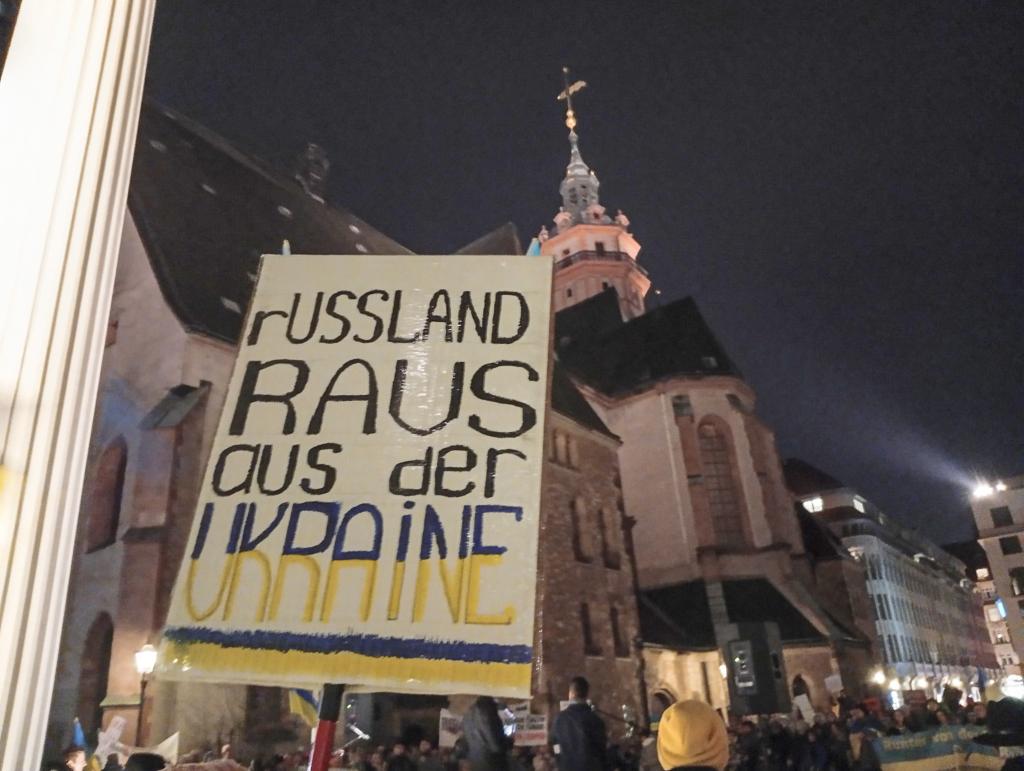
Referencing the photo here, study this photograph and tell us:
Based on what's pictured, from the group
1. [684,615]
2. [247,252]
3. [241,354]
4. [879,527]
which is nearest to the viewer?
[241,354]

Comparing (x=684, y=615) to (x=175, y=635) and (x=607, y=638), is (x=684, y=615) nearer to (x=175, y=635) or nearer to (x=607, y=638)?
(x=607, y=638)

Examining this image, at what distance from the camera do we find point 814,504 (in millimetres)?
57531

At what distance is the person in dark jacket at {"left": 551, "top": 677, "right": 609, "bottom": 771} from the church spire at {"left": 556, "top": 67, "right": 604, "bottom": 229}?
48870 mm

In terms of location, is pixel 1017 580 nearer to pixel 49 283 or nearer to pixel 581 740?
pixel 581 740

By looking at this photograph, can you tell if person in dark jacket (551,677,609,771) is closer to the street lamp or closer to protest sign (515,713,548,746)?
the street lamp

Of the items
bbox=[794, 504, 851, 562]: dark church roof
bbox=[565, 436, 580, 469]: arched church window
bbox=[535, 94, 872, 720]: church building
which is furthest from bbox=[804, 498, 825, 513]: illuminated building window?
bbox=[565, 436, 580, 469]: arched church window

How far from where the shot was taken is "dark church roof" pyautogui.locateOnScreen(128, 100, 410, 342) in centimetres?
1548

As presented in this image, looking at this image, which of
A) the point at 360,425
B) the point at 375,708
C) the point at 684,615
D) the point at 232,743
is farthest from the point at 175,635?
the point at 684,615

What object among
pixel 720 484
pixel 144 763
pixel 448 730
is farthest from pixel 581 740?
pixel 720 484

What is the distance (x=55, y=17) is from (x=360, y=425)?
5.79 feet

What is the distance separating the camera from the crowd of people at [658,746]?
2.65m

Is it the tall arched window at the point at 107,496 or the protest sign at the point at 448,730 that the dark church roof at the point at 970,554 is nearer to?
the protest sign at the point at 448,730

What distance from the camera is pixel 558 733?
4566mm

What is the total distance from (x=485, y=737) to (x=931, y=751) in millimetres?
6370
